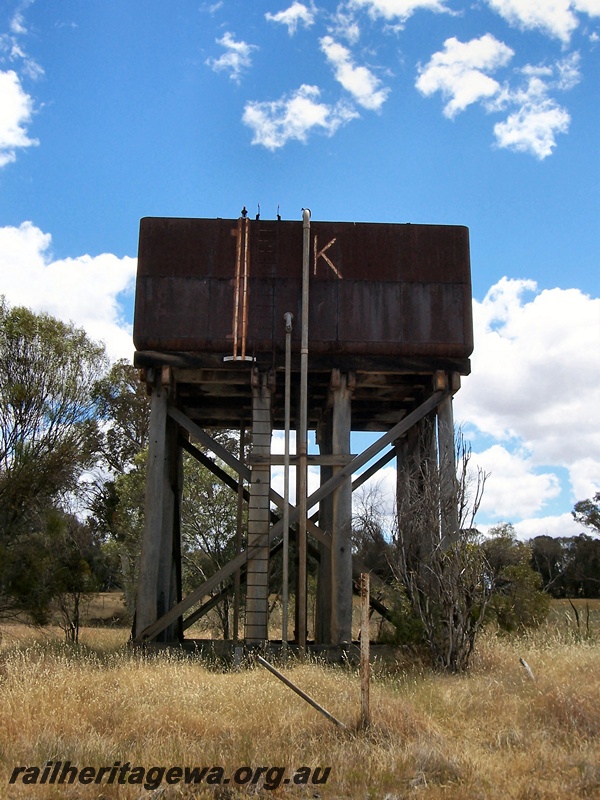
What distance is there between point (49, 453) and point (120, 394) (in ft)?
38.8

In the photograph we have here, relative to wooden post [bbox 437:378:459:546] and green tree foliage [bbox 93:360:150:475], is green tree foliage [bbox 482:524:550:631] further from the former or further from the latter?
green tree foliage [bbox 93:360:150:475]

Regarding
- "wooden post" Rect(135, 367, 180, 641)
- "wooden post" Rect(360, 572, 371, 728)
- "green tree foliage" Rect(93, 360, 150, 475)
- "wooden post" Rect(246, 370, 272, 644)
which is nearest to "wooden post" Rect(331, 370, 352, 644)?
"wooden post" Rect(246, 370, 272, 644)

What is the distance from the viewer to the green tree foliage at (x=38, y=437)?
1838 cm

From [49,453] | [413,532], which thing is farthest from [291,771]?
[49,453]

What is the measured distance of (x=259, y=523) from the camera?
13617mm

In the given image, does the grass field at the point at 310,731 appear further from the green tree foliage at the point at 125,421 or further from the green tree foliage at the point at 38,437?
the green tree foliage at the point at 125,421

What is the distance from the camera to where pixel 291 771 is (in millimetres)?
7133

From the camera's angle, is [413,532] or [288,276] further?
[288,276]

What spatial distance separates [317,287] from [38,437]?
9986 mm

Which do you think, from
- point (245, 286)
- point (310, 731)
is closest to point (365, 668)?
point (310, 731)

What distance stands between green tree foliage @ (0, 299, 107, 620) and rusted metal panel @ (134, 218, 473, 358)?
7.43 metres

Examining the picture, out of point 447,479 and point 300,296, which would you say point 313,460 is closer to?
point 447,479

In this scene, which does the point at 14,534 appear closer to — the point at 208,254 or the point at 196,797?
the point at 208,254

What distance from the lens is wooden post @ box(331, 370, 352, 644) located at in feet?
42.9
